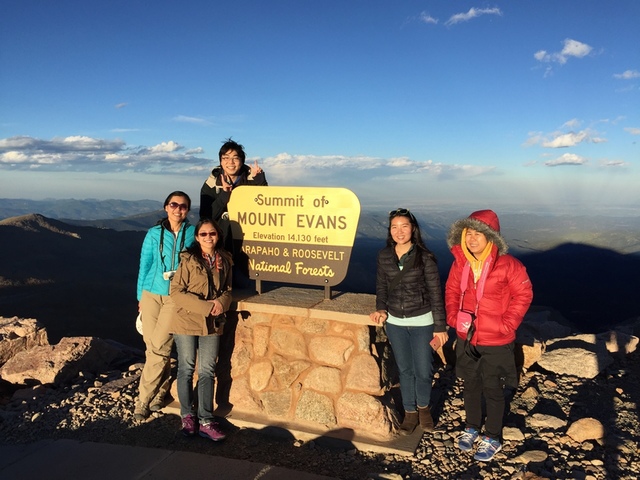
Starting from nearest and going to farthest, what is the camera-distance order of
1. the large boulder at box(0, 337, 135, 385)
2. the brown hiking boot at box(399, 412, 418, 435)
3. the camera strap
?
the camera strap < the brown hiking boot at box(399, 412, 418, 435) < the large boulder at box(0, 337, 135, 385)

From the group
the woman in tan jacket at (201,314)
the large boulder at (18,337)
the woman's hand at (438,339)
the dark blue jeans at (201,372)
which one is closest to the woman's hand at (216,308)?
the woman in tan jacket at (201,314)

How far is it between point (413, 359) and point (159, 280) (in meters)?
2.57

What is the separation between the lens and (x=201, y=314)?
13.6 feet

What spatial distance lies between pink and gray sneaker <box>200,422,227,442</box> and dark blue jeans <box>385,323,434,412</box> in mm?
1768

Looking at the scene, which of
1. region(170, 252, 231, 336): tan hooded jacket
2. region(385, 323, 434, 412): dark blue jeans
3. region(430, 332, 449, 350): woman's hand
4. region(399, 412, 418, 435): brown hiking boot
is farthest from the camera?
region(399, 412, 418, 435): brown hiking boot

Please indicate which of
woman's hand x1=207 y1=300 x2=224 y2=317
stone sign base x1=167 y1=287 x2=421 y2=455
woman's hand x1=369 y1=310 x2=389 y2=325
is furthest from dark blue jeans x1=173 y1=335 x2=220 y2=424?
woman's hand x1=369 y1=310 x2=389 y2=325

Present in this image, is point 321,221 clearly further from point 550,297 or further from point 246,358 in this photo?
point 550,297

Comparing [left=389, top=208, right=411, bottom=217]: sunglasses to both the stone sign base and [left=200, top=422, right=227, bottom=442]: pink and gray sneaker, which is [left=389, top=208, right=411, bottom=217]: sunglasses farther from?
[left=200, top=422, right=227, bottom=442]: pink and gray sneaker

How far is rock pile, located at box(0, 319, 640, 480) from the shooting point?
3801 mm

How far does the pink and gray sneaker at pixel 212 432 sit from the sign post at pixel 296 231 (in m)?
1.44

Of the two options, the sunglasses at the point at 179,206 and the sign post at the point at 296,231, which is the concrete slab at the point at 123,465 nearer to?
the sign post at the point at 296,231

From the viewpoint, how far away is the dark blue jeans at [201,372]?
434 centimetres

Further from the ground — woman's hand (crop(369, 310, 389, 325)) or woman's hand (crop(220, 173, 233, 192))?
woman's hand (crop(220, 173, 233, 192))

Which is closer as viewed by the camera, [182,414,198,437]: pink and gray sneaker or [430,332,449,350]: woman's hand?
[430,332,449,350]: woman's hand
